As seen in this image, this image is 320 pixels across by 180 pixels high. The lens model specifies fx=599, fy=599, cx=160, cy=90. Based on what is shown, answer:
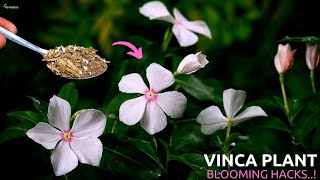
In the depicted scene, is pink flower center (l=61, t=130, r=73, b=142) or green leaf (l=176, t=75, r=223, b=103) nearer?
pink flower center (l=61, t=130, r=73, b=142)

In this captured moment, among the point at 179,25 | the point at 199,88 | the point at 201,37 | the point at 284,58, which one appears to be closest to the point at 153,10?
the point at 179,25

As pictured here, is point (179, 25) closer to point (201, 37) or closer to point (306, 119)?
point (306, 119)

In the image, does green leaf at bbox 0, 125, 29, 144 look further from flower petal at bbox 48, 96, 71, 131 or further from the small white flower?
the small white flower

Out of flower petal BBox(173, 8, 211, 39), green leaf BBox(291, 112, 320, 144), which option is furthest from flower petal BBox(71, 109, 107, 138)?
flower petal BBox(173, 8, 211, 39)

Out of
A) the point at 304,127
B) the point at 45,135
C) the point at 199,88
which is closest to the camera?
the point at 45,135

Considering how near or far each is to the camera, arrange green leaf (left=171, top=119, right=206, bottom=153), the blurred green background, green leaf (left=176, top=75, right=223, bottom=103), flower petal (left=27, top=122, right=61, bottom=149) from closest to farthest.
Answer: flower petal (left=27, top=122, right=61, bottom=149) < green leaf (left=171, top=119, right=206, bottom=153) < green leaf (left=176, top=75, right=223, bottom=103) < the blurred green background

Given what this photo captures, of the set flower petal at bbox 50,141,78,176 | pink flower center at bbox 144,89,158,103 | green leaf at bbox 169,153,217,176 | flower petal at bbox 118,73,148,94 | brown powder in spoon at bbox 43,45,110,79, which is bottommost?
flower petal at bbox 50,141,78,176
